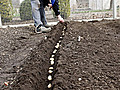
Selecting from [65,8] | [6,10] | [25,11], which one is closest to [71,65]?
[65,8]

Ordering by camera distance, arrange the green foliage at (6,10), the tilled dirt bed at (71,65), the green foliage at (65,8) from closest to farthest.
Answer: the tilled dirt bed at (71,65), the green foliage at (65,8), the green foliage at (6,10)

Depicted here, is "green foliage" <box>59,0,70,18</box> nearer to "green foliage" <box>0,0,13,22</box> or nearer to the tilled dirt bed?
"green foliage" <box>0,0,13,22</box>

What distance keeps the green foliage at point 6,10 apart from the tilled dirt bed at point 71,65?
3.75 metres

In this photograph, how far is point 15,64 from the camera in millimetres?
2555

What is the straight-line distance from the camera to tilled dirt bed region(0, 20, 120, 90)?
1.51m

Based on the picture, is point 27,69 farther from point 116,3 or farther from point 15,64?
point 116,3

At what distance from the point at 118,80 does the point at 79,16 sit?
16.8 feet

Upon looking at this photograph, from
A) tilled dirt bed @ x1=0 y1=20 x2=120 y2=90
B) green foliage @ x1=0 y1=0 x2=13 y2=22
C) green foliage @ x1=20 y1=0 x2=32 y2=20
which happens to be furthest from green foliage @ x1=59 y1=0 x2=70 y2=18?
tilled dirt bed @ x1=0 y1=20 x2=120 y2=90

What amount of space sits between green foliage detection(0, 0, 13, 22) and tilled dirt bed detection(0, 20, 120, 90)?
12.3 ft

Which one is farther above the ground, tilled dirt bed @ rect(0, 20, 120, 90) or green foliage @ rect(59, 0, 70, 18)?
green foliage @ rect(59, 0, 70, 18)

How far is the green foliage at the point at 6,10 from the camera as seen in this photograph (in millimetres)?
6616

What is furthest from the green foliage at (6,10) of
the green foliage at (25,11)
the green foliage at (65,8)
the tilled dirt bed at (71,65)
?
the tilled dirt bed at (71,65)

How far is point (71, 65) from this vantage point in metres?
1.86

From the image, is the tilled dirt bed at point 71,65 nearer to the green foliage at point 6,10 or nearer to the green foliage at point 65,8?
the green foliage at point 65,8
